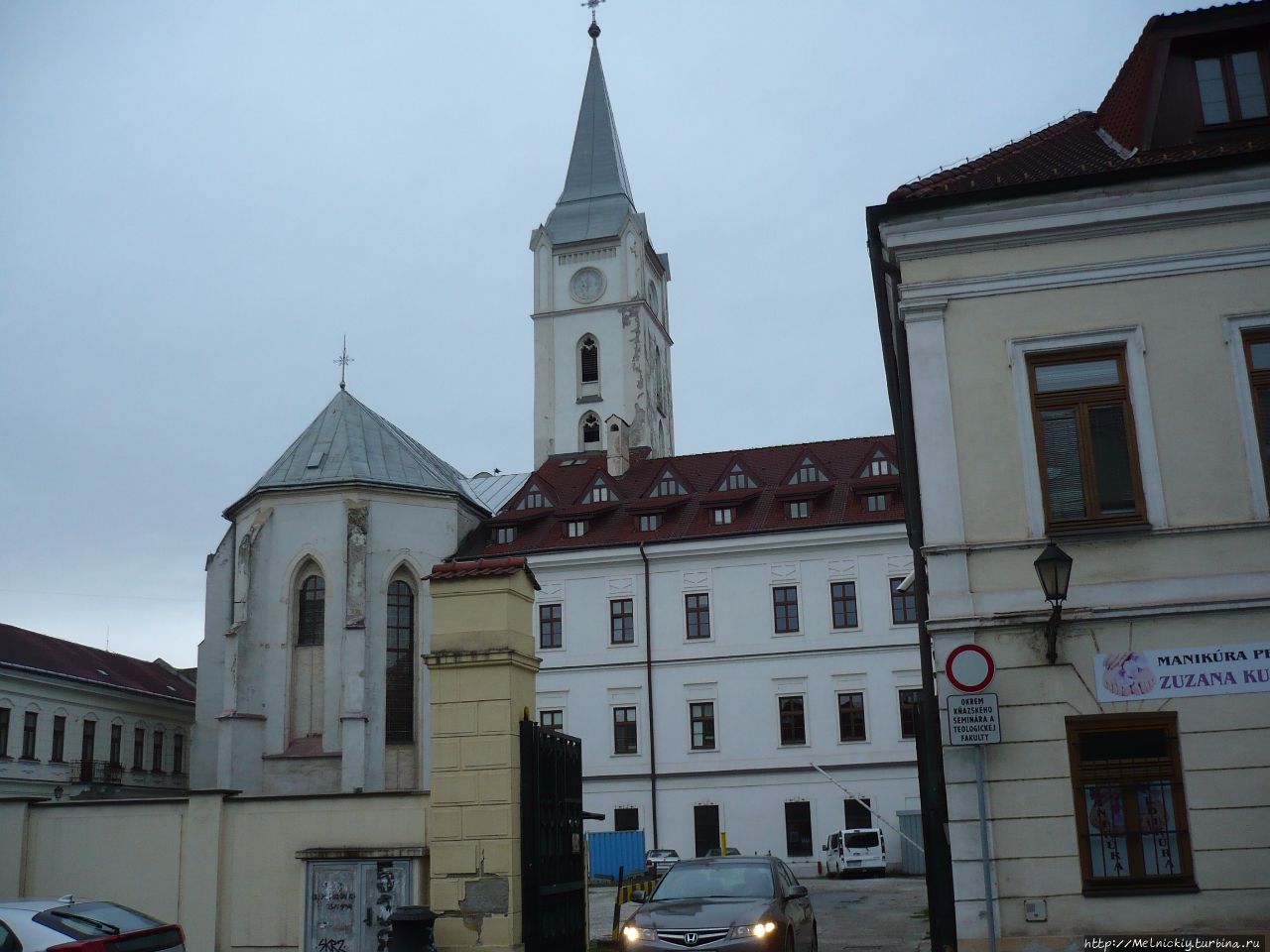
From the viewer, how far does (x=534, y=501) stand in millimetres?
45531

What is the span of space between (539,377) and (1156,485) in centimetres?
5378

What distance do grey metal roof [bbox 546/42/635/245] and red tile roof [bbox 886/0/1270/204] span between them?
53.8 meters

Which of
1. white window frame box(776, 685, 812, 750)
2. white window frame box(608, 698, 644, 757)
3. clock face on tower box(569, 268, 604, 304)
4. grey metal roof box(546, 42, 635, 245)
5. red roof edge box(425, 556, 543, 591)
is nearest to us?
red roof edge box(425, 556, 543, 591)

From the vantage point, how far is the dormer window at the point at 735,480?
4303cm

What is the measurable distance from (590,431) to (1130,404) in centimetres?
5142

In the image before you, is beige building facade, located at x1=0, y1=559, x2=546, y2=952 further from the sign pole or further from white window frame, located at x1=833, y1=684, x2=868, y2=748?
white window frame, located at x1=833, y1=684, x2=868, y2=748

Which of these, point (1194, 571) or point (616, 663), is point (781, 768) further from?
point (1194, 571)

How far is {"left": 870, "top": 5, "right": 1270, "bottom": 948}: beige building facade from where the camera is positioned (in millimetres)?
10258

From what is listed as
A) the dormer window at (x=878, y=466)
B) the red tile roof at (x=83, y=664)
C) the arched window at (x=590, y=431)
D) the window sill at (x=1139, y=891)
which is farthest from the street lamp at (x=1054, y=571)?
the arched window at (x=590, y=431)

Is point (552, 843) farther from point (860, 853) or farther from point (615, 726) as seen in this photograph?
point (615, 726)

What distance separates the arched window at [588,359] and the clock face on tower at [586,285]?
2285 mm

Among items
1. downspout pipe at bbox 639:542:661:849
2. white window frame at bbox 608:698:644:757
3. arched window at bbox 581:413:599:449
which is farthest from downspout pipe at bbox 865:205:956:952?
arched window at bbox 581:413:599:449

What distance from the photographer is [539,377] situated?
63750 mm

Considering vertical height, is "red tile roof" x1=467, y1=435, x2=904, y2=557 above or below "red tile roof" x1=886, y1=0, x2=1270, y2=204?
above
